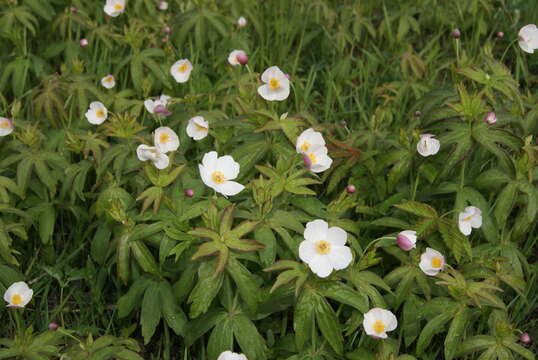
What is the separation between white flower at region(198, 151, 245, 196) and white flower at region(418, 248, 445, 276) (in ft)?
2.50

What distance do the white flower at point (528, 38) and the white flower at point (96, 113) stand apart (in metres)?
2.08

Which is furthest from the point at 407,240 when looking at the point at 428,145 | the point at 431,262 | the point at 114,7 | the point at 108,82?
the point at 114,7

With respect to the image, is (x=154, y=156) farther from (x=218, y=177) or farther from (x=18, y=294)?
(x=18, y=294)

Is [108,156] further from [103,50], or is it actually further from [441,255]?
[441,255]

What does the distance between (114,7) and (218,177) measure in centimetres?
165

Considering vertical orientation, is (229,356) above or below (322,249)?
below

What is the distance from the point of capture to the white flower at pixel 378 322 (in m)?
2.29

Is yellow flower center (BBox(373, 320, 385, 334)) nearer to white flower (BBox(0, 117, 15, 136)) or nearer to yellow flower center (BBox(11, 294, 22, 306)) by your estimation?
yellow flower center (BBox(11, 294, 22, 306))

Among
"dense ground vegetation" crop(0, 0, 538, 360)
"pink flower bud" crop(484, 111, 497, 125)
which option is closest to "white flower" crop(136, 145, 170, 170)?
"dense ground vegetation" crop(0, 0, 538, 360)

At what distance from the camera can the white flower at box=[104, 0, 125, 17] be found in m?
3.57

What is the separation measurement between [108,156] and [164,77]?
83 cm

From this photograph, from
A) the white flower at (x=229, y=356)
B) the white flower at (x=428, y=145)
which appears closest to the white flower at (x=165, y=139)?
the white flower at (x=229, y=356)

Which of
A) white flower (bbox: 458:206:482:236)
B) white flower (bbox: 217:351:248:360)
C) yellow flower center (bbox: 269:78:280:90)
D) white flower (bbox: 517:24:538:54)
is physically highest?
white flower (bbox: 517:24:538:54)

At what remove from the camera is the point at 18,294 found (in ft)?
8.13
